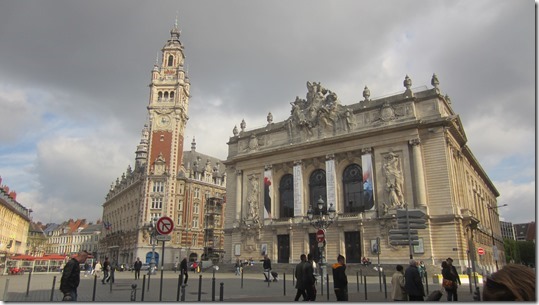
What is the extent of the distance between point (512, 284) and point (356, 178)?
137 feet

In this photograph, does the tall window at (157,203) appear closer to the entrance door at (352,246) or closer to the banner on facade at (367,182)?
the entrance door at (352,246)

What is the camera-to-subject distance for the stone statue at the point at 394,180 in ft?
128

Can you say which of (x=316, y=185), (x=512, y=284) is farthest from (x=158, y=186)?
(x=512, y=284)

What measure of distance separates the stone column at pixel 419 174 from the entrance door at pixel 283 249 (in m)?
15.3

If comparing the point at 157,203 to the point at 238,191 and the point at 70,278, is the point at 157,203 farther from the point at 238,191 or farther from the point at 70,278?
the point at 70,278

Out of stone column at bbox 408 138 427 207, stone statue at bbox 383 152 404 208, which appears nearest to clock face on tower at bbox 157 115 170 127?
stone statue at bbox 383 152 404 208

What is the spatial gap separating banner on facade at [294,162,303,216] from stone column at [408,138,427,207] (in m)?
12.7

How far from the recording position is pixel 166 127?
73.1 m

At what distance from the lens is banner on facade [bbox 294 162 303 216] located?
45406 millimetres

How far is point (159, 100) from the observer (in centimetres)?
A: 7650

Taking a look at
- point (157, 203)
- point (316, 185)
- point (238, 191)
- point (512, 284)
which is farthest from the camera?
point (157, 203)

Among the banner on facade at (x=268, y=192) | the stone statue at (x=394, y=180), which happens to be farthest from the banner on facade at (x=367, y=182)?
the banner on facade at (x=268, y=192)

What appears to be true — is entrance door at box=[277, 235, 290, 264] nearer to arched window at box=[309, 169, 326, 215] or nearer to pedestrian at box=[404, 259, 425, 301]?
arched window at box=[309, 169, 326, 215]

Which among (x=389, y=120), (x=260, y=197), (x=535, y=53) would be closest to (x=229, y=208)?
(x=260, y=197)
